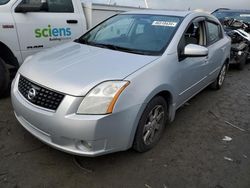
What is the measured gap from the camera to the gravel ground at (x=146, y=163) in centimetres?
245

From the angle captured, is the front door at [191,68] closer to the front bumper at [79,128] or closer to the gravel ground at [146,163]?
the gravel ground at [146,163]

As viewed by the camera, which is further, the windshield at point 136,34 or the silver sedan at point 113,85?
the windshield at point 136,34

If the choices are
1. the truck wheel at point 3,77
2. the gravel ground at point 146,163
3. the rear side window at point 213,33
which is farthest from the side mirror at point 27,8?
the rear side window at point 213,33

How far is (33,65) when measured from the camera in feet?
9.22

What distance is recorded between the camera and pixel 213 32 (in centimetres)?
455

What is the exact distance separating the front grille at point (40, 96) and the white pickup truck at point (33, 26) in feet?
5.42

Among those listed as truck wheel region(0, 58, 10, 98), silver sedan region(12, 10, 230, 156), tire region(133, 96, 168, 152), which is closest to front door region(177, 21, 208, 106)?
silver sedan region(12, 10, 230, 156)

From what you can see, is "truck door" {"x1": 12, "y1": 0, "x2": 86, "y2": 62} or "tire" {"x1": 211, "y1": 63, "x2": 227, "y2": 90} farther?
"tire" {"x1": 211, "y1": 63, "x2": 227, "y2": 90}

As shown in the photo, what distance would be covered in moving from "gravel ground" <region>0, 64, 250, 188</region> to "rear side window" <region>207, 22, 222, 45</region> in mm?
1522

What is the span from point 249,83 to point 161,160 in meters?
4.42

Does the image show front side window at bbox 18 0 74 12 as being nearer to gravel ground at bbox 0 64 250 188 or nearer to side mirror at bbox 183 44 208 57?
gravel ground at bbox 0 64 250 188

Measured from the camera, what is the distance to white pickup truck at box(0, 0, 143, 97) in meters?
4.01

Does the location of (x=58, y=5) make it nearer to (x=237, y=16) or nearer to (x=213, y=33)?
(x=213, y=33)

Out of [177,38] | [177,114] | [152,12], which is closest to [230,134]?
[177,114]
